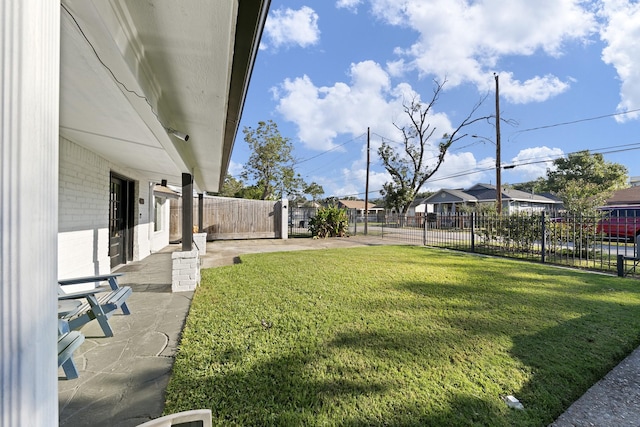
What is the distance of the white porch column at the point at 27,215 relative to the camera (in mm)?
679

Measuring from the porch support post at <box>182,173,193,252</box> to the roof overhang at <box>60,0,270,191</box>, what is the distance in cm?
146

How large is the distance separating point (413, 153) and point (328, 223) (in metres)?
16.3

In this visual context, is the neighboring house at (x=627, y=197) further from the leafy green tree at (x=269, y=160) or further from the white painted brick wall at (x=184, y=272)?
the white painted brick wall at (x=184, y=272)

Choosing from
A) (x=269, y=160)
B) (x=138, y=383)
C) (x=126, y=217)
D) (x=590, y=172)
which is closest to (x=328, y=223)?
(x=126, y=217)

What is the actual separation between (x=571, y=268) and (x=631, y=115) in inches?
581

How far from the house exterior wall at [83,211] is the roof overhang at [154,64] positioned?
885 millimetres

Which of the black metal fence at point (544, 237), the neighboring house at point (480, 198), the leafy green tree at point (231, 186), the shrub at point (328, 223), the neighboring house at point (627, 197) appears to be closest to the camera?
the black metal fence at point (544, 237)

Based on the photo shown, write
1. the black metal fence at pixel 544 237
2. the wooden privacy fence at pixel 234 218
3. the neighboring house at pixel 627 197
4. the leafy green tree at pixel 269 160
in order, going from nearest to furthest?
the black metal fence at pixel 544 237
the wooden privacy fence at pixel 234 218
the neighboring house at pixel 627 197
the leafy green tree at pixel 269 160

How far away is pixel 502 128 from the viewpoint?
14.9 meters

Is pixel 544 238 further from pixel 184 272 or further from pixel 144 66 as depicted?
pixel 144 66

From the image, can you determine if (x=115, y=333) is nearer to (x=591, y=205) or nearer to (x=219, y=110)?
(x=219, y=110)

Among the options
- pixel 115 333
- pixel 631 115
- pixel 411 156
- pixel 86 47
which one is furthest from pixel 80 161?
pixel 411 156

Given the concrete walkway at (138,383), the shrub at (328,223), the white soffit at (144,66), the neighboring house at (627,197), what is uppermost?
the neighboring house at (627,197)

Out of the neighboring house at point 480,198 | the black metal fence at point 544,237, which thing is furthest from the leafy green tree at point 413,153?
the black metal fence at point 544,237
